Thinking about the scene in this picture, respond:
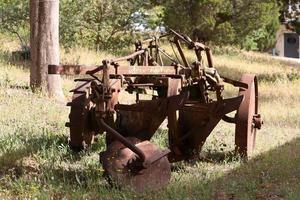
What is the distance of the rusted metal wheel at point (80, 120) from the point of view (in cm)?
597

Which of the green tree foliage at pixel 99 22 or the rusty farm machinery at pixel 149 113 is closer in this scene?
the rusty farm machinery at pixel 149 113

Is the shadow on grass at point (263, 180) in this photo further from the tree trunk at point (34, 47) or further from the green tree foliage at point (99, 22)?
the green tree foliage at point (99, 22)

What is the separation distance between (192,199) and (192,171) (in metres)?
1.08

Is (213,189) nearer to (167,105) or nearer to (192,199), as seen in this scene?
(192,199)

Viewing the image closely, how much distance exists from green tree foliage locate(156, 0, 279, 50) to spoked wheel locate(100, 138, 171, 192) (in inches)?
674

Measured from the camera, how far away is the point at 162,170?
5.21 metres

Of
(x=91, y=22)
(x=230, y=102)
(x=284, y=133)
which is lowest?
(x=284, y=133)

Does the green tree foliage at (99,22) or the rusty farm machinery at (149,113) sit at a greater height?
the green tree foliage at (99,22)

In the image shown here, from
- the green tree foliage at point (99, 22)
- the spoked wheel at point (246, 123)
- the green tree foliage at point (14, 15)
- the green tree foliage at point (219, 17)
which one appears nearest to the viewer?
the spoked wheel at point (246, 123)

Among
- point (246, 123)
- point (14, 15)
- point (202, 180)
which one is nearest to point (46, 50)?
point (246, 123)

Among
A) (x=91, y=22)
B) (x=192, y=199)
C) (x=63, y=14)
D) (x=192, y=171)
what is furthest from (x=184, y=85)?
(x=91, y=22)

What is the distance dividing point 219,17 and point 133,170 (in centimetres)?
1902

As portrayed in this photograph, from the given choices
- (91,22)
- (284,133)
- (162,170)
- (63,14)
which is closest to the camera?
(162,170)

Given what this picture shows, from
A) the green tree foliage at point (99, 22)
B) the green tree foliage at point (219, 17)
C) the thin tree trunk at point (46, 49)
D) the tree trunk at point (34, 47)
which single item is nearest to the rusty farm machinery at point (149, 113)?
the thin tree trunk at point (46, 49)
